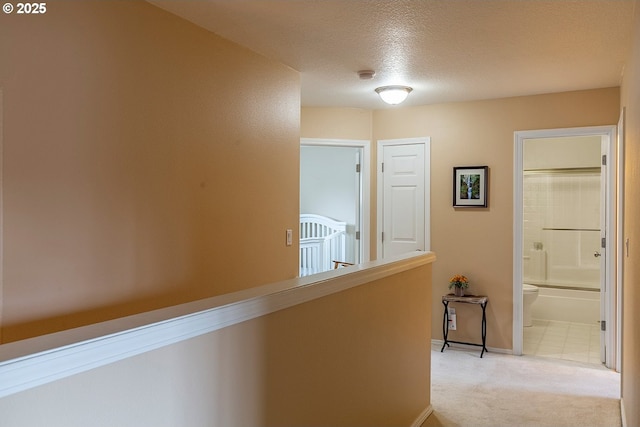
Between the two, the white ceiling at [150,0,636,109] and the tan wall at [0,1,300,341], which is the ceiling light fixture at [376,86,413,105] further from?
the tan wall at [0,1,300,341]

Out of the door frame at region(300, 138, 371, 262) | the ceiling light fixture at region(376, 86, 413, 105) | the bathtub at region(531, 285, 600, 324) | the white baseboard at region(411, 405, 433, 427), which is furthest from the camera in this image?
the bathtub at region(531, 285, 600, 324)

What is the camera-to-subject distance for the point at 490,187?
470 cm

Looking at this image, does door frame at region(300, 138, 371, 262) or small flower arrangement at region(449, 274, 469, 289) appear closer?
small flower arrangement at region(449, 274, 469, 289)

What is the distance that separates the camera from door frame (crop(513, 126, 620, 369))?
4.15 metres

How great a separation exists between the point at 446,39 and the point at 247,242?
170cm

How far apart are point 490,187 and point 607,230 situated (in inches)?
39.6

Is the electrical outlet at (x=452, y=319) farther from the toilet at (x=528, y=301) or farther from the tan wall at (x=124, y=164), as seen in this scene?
the tan wall at (x=124, y=164)

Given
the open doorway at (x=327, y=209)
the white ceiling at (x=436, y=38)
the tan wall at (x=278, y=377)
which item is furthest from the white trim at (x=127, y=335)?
the open doorway at (x=327, y=209)

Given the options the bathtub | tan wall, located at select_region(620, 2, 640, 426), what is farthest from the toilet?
tan wall, located at select_region(620, 2, 640, 426)

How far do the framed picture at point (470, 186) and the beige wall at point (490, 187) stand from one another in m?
0.05

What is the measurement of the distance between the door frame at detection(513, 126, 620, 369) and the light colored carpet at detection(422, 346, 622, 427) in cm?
26

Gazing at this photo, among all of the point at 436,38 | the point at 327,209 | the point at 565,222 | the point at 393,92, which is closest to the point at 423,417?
the point at 436,38

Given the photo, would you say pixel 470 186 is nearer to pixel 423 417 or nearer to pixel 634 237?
pixel 423 417

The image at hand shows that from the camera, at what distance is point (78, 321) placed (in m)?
2.11
